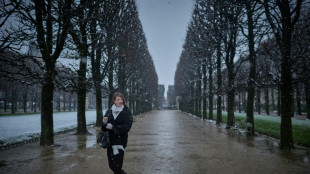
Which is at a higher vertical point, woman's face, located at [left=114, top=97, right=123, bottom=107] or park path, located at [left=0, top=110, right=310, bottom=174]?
woman's face, located at [left=114, top=97, right=123, bottom=107]

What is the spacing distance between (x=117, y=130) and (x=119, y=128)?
0.06 metres

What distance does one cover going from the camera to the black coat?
16.1ft

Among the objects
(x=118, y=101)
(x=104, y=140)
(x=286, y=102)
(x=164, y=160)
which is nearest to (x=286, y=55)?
(x=286, y=102)

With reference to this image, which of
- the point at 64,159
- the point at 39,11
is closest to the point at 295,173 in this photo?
the point at 64,159

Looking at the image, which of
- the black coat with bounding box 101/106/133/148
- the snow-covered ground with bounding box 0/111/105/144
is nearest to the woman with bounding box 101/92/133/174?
the black coat with bounding box 101/106/133/148

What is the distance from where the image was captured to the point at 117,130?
4.87 meters

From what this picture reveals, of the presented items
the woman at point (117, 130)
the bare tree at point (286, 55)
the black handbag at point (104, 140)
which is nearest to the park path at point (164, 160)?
the bare tree at point (286, 55)

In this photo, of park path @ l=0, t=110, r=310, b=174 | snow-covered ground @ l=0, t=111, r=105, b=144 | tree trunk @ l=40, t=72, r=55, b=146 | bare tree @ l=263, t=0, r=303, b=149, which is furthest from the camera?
snow-covered ground @ l=0, t=111, r=105, b=144

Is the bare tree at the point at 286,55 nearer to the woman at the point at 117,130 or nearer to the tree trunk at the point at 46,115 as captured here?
the woman at the point at 117,130

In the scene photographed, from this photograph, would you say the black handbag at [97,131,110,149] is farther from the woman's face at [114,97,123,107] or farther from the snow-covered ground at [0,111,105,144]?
the snow-covered ground at [0,111,105,144]

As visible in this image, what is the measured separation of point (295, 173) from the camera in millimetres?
6250

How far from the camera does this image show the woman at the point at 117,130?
4855mm

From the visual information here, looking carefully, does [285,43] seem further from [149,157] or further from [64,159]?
[64,159]

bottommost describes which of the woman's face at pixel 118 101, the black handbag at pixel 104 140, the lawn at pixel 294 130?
the lawn at pixel 294 130
